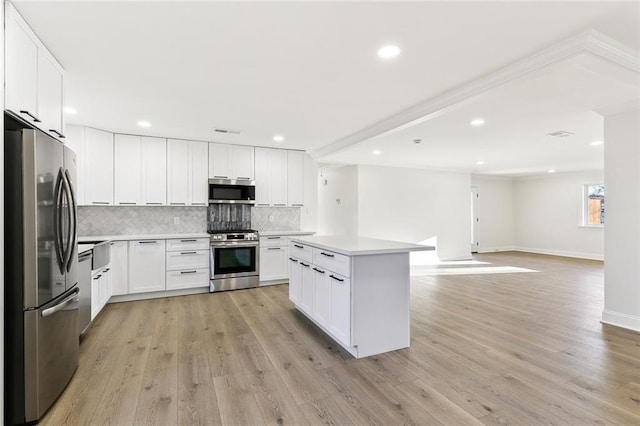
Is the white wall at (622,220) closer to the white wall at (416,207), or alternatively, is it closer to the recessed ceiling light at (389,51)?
the recessed ceiling light at (389,51)

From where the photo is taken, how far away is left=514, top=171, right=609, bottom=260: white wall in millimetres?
8523

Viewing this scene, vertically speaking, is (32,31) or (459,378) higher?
(32,31)

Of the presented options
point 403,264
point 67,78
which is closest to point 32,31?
point 67,78

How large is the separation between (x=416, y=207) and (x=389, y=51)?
233 inches

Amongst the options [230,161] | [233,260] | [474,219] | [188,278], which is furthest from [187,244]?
[474,219]

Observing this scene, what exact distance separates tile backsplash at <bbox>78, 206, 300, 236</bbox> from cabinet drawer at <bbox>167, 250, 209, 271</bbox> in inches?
25.5

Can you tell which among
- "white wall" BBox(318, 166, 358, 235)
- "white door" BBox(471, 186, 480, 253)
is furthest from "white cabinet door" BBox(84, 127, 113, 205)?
"white door" BBox(471, 186, 480, 253)

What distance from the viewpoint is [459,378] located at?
2.36 metres

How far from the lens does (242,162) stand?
5.45 m

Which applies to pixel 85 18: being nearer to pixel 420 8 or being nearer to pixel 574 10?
pixel 420 8

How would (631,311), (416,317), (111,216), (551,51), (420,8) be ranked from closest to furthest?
Answer: (420,8) → (551,51) → (631,311) → (416,317) → (111,216)

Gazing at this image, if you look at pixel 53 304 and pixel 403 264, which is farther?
pixel 403 264

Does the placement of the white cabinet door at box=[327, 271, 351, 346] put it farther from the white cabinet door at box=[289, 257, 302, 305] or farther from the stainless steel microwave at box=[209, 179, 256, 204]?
the stainless steel microwave at box=[209, 179, 256, 204]

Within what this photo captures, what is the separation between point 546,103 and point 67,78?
4.67 meters
